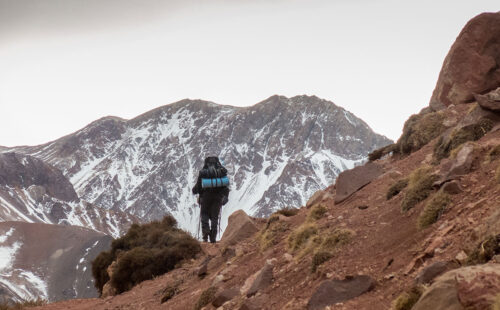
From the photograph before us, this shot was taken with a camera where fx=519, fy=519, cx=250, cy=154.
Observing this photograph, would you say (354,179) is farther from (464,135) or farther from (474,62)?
(474,62)

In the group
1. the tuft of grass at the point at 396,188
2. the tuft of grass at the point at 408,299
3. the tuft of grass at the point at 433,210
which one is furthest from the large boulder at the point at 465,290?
the tuft of grass at the point at 396,188

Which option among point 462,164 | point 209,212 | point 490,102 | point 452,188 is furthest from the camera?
point 209,212

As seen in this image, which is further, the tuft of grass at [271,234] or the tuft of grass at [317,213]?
the tuft of grass at [271,234]

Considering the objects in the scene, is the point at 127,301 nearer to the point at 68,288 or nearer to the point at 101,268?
the point at 101,268

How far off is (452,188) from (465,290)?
4070mm

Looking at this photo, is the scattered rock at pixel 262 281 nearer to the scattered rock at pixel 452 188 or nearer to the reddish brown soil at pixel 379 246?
the reddish brown soil at pixel 379 246

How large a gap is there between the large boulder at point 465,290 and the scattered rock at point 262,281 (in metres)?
4.41

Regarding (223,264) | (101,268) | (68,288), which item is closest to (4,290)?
(68,288)

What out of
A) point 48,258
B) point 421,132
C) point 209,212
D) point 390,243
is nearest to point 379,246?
point 390,243

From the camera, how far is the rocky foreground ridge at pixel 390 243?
19.4ft

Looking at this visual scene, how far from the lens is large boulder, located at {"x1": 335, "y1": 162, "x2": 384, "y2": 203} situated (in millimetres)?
12743

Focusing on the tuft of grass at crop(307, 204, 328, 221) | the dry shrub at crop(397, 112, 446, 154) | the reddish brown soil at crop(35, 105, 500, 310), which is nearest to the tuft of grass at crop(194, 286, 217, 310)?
the reddish brown soil at crop(35, 105, 500, 310)

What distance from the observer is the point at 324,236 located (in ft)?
32.4

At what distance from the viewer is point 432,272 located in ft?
19.6
